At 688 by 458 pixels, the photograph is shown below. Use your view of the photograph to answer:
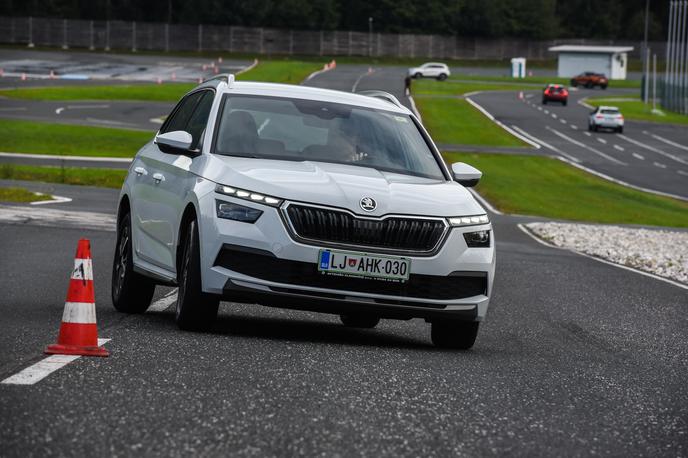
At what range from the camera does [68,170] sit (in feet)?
121

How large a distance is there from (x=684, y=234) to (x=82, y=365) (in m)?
24.0

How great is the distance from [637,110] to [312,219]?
284 feet

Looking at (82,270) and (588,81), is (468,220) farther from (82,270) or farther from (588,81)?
(588,81)

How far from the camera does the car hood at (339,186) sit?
29.8ft

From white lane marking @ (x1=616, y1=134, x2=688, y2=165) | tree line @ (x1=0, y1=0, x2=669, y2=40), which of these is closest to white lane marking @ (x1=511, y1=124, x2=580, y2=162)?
white lane marking @ (x1=616, y1=134, x2=688, y2=165)

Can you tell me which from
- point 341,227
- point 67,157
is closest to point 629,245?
point 341,227

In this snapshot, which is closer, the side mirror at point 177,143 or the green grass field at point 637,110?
the side mirror at point 177,143

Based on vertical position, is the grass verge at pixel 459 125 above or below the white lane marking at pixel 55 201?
below

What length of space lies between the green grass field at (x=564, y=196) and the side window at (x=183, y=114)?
25962 mm

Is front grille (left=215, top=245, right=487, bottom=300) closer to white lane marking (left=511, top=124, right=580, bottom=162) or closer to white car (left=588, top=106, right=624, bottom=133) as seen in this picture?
white lane marking (left=511, top=124, right=580, bottom=162)

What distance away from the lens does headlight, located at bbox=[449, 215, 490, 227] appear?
9344 mm

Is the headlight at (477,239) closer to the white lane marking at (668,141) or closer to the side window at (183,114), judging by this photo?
the side window at (183,114)

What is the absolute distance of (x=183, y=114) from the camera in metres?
11.4

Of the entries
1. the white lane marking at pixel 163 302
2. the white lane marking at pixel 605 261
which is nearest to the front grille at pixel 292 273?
the white lane marking at pixel 163 302
